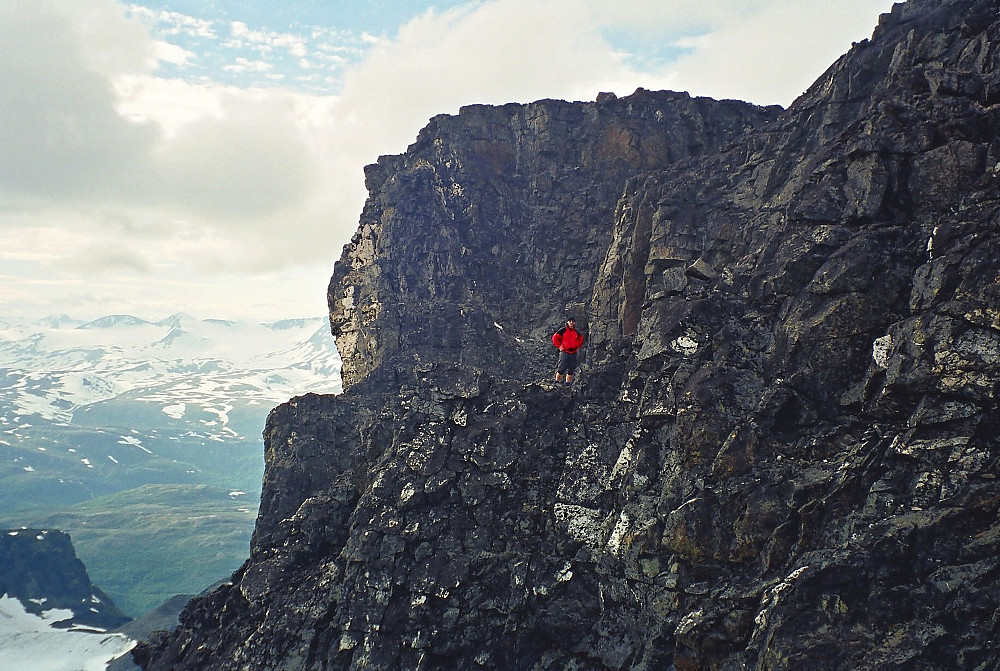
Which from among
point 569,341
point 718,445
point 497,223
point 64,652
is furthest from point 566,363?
point 64,652

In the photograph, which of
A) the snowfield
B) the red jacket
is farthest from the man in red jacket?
the snowfield

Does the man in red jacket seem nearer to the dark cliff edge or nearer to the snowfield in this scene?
the dark cliff edge

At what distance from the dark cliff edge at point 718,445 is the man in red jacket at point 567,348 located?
166 centimetres

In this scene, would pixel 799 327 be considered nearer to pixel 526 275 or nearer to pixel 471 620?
pixel 471 620

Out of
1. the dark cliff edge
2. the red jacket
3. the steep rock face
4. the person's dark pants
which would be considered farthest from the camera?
the steep rock face

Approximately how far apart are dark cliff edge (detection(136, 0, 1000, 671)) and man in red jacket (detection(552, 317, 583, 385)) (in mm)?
1663

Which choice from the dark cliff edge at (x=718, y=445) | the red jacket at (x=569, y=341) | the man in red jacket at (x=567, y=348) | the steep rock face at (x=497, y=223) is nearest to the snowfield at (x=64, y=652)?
the steep rock face at (x=497, y=223)

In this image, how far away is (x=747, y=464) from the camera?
26.5 meters

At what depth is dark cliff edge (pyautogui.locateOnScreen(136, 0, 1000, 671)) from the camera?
67.1ft

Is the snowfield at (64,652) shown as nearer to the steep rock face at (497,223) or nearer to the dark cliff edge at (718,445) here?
the steep rock face at (497,223)

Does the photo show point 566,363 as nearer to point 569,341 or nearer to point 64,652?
point 569,341

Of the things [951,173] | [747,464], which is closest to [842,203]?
[951,173]

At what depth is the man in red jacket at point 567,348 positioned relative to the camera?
4162 cm

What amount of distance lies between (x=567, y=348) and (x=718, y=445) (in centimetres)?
1565
